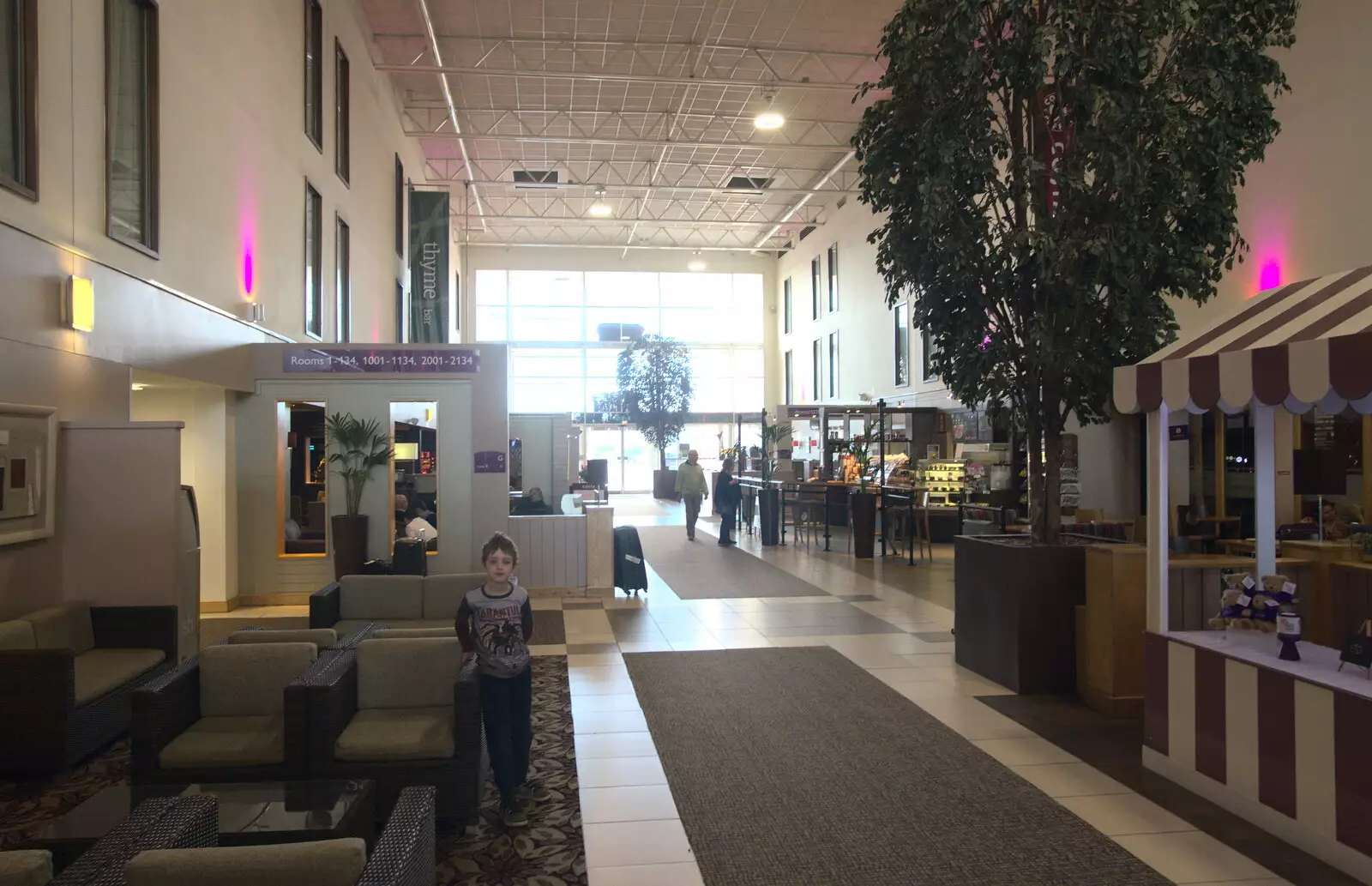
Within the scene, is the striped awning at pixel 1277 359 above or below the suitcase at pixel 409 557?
above

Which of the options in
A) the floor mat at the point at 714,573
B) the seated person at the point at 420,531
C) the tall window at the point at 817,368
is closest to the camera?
the seated person at the point at 420,531

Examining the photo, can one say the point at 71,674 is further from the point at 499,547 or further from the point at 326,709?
the point at 499,547

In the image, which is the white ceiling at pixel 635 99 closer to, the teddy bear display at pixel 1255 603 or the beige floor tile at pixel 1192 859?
the teddy bear display at pixel 1255 603

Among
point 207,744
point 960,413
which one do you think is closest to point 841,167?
point 960,413

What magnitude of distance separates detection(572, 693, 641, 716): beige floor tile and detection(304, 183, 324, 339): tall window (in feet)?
26.2

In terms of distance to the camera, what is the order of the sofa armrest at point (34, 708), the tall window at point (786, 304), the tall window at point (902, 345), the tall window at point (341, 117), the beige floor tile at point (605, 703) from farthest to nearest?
the tall window at point (786, 304)
the tall window at point (902, 345)
the tall window at point (341, 117)
the beige floor tile at point (605, 703)
the sofa armrest at point (34, 708)

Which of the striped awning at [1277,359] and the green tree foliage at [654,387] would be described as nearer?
the striped awning at [1277,359]

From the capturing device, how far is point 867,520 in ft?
44.5

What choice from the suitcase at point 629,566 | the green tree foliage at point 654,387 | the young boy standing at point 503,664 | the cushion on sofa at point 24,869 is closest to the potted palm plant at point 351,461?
the suitcase at point 629,566

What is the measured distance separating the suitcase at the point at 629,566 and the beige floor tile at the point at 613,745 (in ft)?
15.4

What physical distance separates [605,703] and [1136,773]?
298 cm

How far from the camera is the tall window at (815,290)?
2641 centimetres

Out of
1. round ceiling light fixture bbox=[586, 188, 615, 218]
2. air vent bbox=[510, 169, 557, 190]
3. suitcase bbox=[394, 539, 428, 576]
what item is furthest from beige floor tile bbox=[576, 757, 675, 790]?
round ceiling light fixture bbox=[586, 188, 615, 218]

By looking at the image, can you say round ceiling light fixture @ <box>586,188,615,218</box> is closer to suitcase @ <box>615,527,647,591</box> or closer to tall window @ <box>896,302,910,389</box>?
tall window @ <box>896,302,910,389</box>
